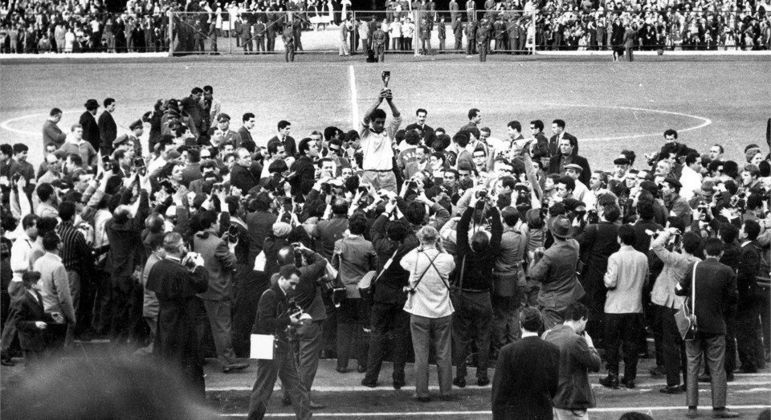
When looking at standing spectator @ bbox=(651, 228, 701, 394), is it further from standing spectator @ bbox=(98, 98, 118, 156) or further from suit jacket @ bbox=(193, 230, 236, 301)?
standing spectator @ bbox=(98, 98, 118, 156)

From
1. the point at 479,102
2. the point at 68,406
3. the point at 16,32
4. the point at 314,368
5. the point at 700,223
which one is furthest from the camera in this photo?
the point at 16,32

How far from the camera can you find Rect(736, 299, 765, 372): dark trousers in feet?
37.9

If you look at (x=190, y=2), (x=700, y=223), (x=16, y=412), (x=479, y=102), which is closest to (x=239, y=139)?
(x=700, y=223)

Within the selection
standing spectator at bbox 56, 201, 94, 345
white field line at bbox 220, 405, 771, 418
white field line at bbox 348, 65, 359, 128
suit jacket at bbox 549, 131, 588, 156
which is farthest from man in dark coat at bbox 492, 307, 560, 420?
white field line at bbox 348, 65, 359, 128

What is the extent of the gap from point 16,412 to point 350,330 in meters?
9.86

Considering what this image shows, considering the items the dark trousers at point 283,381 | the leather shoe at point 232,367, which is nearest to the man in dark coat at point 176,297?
the dark trousers at point 283,381

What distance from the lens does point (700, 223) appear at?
12555 mm

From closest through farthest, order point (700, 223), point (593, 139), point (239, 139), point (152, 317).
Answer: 1. point (152, 317)
2. point (700, 223)
3. point (239, 139)
4. point (593, 139)

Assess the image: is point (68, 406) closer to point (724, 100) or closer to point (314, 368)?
point (314, 368)

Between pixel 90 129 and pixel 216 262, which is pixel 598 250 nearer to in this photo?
pixel 216 262

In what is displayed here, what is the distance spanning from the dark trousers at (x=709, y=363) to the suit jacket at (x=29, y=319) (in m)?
6.14

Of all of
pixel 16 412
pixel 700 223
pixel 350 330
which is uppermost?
pixel 16 412

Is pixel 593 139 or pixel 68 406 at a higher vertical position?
pixel 68 406

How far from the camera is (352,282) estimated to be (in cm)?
1156
